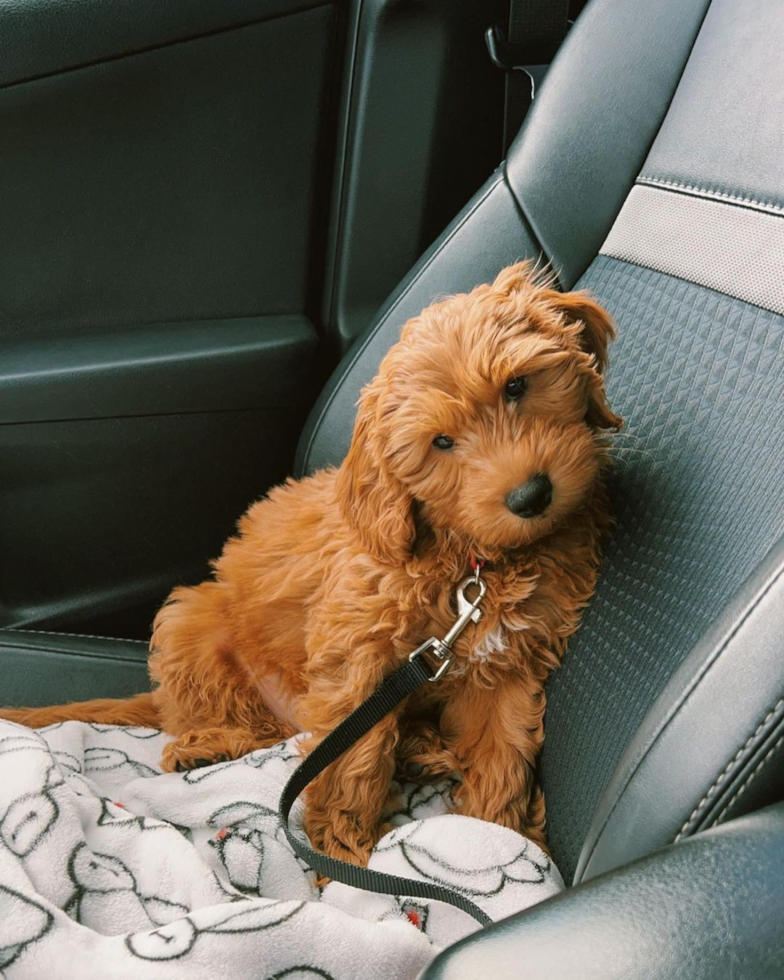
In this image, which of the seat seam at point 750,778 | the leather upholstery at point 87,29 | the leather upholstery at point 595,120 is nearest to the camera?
the seat seam at point 750,778

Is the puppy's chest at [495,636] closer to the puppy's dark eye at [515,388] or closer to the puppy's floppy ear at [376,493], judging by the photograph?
the puppy's floppy ear at [376,493]

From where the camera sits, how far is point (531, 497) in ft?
4.35

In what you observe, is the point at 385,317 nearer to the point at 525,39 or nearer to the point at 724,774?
the point at 525,39

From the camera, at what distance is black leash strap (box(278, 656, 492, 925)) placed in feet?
4.23

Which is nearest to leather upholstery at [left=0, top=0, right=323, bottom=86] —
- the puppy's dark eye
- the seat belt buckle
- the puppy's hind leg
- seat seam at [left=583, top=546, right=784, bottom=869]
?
the seat belt buckle

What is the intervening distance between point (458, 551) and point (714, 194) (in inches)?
26.1

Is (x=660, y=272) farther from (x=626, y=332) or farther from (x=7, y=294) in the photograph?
(x=7, y=294)

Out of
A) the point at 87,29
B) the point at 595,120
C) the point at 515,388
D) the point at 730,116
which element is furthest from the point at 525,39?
the point at 515,388

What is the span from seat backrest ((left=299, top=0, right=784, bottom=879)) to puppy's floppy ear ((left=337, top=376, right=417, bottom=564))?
0.31 metres

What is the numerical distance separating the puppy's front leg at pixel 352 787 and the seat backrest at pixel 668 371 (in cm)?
25

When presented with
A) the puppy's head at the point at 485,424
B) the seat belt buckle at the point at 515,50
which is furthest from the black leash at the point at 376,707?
the seat belt buckle at the point at 515,50

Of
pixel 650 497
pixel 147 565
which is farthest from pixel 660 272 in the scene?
pixel 147 565

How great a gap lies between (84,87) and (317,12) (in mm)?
531

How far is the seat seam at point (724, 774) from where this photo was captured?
914 mm
